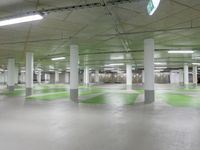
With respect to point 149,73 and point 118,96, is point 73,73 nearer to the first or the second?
point 149,73

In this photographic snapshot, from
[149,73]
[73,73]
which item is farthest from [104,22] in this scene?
[73,73]

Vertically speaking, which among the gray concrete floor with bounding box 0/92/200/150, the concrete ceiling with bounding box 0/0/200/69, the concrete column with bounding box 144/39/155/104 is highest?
the concrete ceiling with bounding box 0/0/200/69

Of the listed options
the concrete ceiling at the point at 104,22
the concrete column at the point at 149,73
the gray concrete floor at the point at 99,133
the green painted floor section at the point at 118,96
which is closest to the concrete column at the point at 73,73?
the green painted floor section at the point at 118,96

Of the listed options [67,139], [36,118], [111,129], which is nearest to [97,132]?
[111,129]

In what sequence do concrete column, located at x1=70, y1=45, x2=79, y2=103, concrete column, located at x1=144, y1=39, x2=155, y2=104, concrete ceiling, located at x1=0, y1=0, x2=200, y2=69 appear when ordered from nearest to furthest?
concrete ceiling, located at x1=0, y1=0, x2=200, y2=69 → concrete column, located at x1=144, y1=39, x2=155, y2=104 → concrete column, located at x1=70, y1=45, x2=79, y2=103

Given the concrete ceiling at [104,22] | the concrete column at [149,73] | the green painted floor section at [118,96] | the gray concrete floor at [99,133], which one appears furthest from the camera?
the green painted floor section at [118,96]

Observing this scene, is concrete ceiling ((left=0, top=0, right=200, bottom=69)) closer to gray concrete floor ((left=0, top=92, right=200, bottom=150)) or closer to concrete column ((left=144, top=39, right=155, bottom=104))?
concrete column ((left=144, top=39, right=155, bottom=104))

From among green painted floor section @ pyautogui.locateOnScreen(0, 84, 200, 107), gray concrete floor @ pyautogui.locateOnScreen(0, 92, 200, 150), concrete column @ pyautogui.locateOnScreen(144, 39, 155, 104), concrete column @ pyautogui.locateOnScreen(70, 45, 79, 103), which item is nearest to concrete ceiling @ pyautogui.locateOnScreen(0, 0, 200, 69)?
concrete column @ pyautogui.locateOnScreen(144, 39, 155, 104)

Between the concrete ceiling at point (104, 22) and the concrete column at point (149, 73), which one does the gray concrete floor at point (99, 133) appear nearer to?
the concrete ceiling at point (104, 22)

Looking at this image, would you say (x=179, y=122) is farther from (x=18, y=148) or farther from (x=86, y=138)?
(x=18, y=148)

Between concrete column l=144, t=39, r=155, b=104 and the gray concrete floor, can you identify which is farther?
concrete column l=144, t=39, r=155, b=104

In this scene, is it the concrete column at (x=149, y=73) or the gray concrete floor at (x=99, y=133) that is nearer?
the gray concrete floor at (x=99, y=133)

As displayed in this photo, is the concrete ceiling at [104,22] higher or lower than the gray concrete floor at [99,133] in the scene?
higher

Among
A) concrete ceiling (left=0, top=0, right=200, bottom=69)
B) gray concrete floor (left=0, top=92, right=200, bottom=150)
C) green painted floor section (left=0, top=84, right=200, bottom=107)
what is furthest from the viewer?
green painted floor section (left=0, top=84, right=200, bottom=107)
